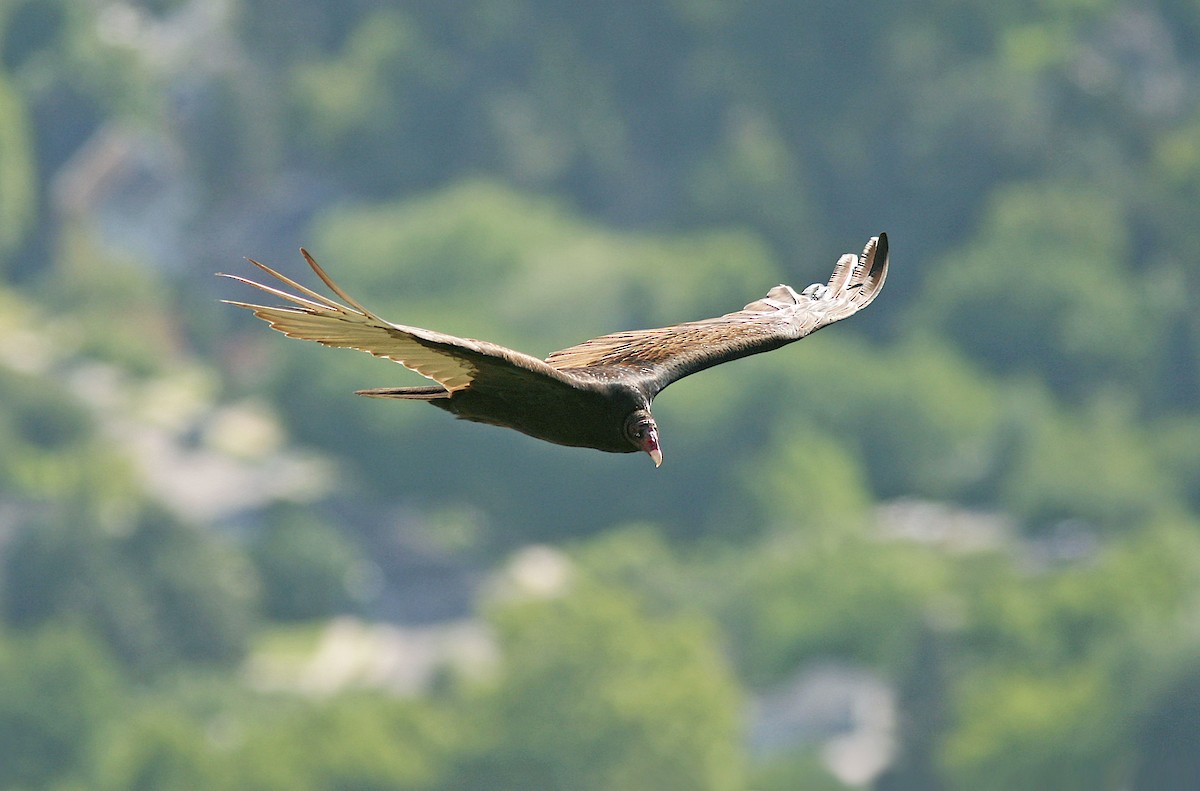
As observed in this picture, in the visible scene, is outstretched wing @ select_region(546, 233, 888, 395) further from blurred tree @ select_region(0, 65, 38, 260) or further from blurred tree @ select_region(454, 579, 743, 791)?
blurred tree @ select_region(0, 65, 38, 260)

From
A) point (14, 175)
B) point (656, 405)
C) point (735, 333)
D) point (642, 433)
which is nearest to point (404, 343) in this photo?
point (642, 433)

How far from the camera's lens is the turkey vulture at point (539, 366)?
13797 millimetres

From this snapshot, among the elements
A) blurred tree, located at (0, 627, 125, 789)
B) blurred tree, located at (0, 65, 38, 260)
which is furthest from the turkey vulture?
blurred tree, located at (0, 65, 38, 260)

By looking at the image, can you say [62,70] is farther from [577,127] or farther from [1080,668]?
[1080,668]

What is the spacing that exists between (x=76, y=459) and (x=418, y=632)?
23.0 m

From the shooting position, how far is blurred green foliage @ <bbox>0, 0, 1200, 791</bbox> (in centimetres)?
11925

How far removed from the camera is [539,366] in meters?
14.1

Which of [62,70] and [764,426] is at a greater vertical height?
[62,70]

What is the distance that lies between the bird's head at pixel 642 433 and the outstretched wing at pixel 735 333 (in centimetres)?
50

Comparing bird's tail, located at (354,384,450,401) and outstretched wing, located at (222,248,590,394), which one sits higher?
bird's tail, located at (354,384,450,401)

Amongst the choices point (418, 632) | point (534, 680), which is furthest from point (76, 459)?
point (534, 680)

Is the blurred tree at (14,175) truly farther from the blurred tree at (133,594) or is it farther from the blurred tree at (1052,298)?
the blurred tree at (1052,298)

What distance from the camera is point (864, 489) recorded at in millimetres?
157750

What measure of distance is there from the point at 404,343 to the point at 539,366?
0.73m
